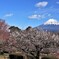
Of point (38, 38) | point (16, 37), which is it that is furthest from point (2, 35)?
point (38, 38)

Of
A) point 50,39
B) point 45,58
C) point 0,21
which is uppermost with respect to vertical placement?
point 0,21

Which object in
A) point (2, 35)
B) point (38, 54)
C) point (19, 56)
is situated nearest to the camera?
point (38, 54)

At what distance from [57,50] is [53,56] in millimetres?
1163

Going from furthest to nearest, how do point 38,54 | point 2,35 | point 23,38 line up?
1. point 2,35
2. point 23,38
3. point 38,54

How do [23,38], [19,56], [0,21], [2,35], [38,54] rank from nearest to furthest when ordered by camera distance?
[38,54]
[23,38]
[19,56]
[2,35]
[0,21]

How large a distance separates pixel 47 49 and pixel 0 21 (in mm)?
9811

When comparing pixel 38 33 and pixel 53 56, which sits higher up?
pixel 38 33

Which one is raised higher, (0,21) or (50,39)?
(0,21)

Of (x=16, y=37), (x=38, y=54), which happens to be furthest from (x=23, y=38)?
(x=38, y=54)

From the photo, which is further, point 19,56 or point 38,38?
point 19,56

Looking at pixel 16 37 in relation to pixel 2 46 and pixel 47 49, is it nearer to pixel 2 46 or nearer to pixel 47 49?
pixel 2 46

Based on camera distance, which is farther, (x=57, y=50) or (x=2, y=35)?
(x=2, y=35)

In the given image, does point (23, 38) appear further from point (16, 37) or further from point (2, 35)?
point (2, 35)

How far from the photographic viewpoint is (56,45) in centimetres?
2197
